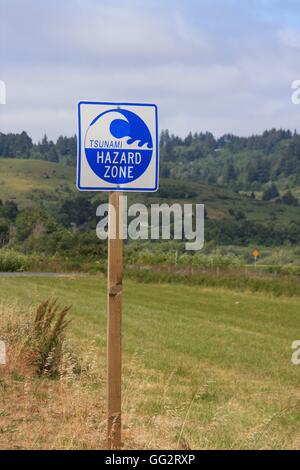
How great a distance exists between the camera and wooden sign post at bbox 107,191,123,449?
7.40 m

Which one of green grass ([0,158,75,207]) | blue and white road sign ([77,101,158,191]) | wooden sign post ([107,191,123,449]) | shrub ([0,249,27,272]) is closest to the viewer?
blue and white road sign ([77,101,158,191])

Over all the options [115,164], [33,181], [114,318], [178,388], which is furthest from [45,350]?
[33,181]

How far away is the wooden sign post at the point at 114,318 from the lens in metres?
7.40

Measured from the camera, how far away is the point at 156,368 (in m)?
15.1

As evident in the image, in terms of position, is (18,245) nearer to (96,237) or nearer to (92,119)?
(96,237)

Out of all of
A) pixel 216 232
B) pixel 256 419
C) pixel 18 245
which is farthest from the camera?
pixel 216 232

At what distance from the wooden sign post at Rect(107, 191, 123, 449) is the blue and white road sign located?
8.2 inches

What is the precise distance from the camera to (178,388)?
12945 mm

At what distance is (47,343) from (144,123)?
194 inches

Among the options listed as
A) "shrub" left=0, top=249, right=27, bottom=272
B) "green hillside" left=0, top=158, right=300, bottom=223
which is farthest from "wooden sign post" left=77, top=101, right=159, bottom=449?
"green hillside" left=0, top=158, right=300, bottom=223

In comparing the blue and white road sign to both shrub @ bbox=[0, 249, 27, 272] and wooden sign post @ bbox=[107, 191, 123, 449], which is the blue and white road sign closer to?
wooden sign post @ bbox=[107, 191, 123, 449]

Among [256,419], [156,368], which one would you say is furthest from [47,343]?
[156,368]

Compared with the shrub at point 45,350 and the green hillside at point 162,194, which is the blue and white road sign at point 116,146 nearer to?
the shrub at point 45,350

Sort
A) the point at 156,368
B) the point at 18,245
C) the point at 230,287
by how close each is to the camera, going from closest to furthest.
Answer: the point at 156,368 → the point at 230,287 → the point at 18,245
